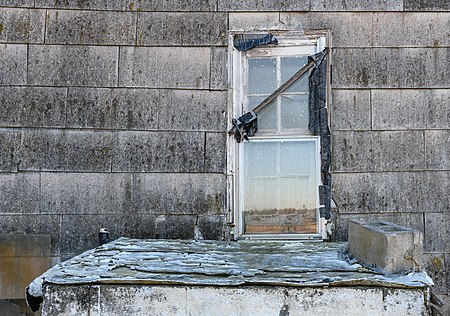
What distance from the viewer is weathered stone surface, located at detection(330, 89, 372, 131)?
13.6 feet

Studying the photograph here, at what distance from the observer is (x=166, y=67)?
13.8 ft

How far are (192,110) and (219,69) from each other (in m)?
0.41

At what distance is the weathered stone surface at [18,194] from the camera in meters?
4.07

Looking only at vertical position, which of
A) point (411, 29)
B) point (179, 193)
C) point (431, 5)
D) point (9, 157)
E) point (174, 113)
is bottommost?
point (179, 193)

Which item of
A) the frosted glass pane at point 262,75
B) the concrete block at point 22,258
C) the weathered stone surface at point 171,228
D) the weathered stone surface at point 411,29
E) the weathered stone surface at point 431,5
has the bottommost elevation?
the concrete block at point 22,258

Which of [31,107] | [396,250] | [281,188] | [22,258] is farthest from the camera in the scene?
[281,188]

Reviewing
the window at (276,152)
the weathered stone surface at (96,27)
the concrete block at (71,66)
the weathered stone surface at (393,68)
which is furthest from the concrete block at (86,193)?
the weathered stone surface at (393,68)

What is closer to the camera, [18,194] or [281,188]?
[18,194]

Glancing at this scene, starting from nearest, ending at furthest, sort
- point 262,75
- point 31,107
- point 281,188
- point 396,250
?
point 396,250, point 31,107, point 281,188, point 262,75

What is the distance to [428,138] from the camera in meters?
4.10

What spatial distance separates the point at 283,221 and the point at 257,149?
25.6 inches

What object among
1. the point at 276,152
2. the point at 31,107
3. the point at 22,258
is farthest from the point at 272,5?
the point at 22,258

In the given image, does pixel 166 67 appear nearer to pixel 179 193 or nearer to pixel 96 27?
pixel 96 27

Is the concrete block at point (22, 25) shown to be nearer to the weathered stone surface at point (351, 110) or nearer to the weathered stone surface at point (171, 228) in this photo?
the weathered stone surface at point (171, 228)
